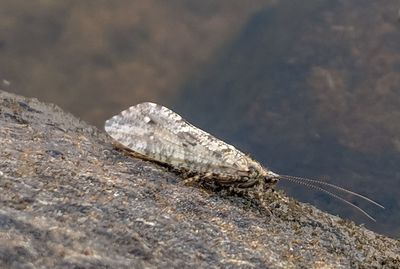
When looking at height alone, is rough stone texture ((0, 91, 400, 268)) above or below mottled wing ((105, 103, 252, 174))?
below

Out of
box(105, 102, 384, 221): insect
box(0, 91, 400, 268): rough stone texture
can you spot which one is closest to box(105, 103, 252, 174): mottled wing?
box(105, 102, 384, 221): insect

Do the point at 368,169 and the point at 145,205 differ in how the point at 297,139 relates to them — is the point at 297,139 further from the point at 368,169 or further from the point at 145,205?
the point at 145,205

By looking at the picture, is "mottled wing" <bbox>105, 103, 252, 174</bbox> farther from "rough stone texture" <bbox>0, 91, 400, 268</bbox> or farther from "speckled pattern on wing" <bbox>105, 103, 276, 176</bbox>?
"rough stone texture" <bbox>0, 91, 400, 268</bbox>

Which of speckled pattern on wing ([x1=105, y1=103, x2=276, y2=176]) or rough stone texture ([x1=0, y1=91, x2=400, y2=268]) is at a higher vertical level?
speckled pattern on wing ([x1=105, y1=103, x2=276, y2=176])

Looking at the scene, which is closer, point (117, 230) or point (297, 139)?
point (117, 230)

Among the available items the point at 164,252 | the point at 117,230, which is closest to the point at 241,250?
the point at 164,252

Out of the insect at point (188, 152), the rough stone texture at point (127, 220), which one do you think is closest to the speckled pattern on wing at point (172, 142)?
the insect at point (188, 152)

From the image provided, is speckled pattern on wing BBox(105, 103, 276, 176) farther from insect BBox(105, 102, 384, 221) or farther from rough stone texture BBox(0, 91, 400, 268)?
rough stone texture BBox(0, 91, 400, 268)

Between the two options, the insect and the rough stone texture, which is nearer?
the rough stone texture
